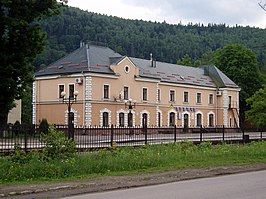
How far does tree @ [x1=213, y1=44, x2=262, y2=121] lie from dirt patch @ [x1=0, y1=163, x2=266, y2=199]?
63.4 meters

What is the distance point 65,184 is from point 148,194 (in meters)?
2.91

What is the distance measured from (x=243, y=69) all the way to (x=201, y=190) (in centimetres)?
6908

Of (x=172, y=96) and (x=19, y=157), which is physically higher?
(x=172, y=96)

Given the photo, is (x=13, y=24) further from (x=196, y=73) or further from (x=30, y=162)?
(x=196, y=73)

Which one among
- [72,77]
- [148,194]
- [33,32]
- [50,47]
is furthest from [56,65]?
[50,47]

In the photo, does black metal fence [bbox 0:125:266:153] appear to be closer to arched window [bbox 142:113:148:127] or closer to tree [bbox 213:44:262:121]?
arched window [bbox 142:113:148:127]

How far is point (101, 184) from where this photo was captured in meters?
13.9

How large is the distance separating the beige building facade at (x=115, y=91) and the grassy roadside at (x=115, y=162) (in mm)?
31471

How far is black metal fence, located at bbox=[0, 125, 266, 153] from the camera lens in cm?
1966

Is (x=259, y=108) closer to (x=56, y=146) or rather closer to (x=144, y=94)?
(x=144, y=94)

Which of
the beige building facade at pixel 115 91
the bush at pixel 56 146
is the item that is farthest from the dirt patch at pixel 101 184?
the beige building facade at pixel 115 91

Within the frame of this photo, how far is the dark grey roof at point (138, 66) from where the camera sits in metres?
56.2

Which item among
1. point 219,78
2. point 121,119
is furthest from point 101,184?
point 219,78

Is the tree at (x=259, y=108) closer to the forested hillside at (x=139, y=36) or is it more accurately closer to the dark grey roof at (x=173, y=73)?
the dark grey roof at (x=173, y=73)
